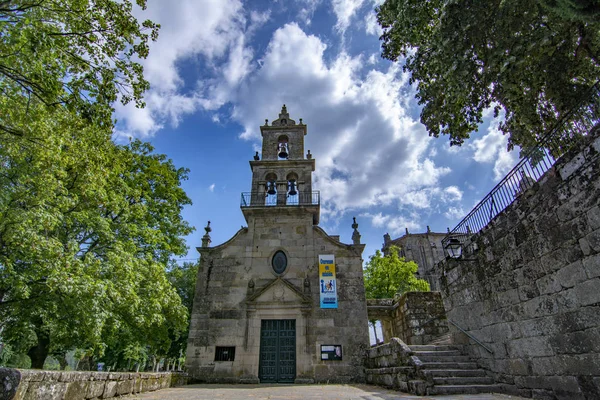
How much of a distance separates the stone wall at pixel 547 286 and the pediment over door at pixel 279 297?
24.2 feet

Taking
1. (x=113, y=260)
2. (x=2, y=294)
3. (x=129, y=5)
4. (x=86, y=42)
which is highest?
(x=129, y=5)

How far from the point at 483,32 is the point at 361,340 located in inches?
462

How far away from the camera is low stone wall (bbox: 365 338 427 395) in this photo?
7293mm

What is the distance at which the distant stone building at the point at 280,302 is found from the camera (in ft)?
41.8

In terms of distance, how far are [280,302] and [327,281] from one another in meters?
2.36

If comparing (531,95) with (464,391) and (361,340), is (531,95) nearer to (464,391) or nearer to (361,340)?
(464,391)

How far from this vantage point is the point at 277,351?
13.1 metres

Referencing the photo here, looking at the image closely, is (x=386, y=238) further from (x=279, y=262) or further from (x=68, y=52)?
(x=68, y=52)

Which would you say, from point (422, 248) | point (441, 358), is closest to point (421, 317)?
point (441, 358)

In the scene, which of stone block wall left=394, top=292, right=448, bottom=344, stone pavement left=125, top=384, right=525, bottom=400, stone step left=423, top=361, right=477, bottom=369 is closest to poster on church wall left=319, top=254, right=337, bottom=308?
stone block wall left=394, top=292, right=448, bottom=344

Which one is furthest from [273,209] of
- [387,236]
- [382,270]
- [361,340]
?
[387,236]

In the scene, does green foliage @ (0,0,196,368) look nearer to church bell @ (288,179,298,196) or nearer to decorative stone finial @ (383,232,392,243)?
church bell @ (288,179,298,196)

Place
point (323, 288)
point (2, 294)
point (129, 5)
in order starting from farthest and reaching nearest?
point (323, 288)
point (2, 294)
point (129, 5)

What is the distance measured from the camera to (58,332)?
9336 mm
